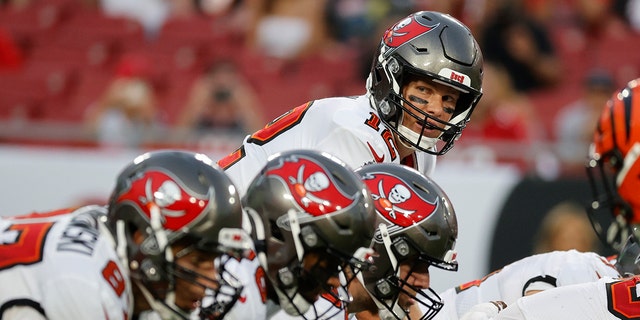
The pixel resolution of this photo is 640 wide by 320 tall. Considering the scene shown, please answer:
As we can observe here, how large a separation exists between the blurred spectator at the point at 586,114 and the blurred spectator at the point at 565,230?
0.49m

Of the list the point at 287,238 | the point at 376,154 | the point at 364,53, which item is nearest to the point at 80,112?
the point at 364,53

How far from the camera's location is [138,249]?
143 inches

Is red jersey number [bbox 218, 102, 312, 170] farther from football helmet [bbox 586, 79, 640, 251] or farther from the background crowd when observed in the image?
the background crowd

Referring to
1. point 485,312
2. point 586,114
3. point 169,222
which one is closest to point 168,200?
point 169,222

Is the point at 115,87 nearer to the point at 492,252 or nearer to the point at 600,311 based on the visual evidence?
the point at 492,252

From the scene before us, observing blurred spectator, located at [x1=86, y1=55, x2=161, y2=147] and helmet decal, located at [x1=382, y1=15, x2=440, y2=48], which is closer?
helmet decal, located at [x1=382, y1=15, x2=440, y2=48]

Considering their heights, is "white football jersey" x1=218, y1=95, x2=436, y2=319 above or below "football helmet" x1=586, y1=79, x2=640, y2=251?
above

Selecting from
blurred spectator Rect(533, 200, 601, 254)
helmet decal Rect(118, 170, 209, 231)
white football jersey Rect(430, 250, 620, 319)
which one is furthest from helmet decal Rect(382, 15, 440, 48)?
blurred spectator Rect(533, 200, 601, 254)

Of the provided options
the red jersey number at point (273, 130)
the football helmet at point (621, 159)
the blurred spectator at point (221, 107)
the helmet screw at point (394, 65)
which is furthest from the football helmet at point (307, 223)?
the blurred spectator at point (221, 107)

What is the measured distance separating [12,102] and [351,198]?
696cm

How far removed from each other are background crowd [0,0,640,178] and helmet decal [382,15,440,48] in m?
3.26

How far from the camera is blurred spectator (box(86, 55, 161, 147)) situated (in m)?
8.27

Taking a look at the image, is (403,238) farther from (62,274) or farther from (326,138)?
(62,274)

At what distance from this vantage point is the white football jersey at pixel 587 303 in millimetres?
3688
